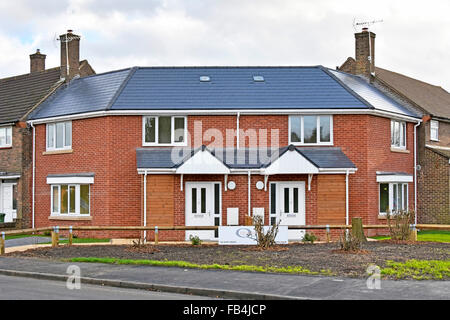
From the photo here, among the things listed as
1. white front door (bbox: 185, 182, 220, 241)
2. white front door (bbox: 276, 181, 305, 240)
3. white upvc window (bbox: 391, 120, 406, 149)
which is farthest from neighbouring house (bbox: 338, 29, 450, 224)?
white front door (bbox: 185, 182, 220, 241)

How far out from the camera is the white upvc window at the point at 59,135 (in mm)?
30062

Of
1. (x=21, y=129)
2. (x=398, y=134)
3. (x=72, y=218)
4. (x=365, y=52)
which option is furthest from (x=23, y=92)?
(x=398, y=134)

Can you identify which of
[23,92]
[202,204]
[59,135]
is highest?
[23,92]

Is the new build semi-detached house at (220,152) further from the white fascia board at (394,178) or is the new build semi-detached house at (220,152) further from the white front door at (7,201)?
the white front door at (7,201)

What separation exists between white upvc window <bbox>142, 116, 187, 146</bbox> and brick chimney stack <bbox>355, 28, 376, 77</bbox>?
36.6 ft

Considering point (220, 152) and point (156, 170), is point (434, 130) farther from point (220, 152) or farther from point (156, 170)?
point (156, 170)

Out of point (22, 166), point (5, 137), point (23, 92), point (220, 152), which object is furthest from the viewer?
point (23, 92)

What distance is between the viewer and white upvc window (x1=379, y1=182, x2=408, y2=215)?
29270mm

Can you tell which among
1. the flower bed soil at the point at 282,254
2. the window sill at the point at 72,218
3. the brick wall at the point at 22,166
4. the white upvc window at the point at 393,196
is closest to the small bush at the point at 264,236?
the flower bed soil at the point at 282,254

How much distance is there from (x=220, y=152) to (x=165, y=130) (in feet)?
8.57

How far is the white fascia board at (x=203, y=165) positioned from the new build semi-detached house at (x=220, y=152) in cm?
4

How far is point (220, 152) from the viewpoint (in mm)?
28031

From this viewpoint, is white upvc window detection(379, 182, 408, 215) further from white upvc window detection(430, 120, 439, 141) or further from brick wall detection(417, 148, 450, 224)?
white upvc window detection(430, 120, 439, 141)
